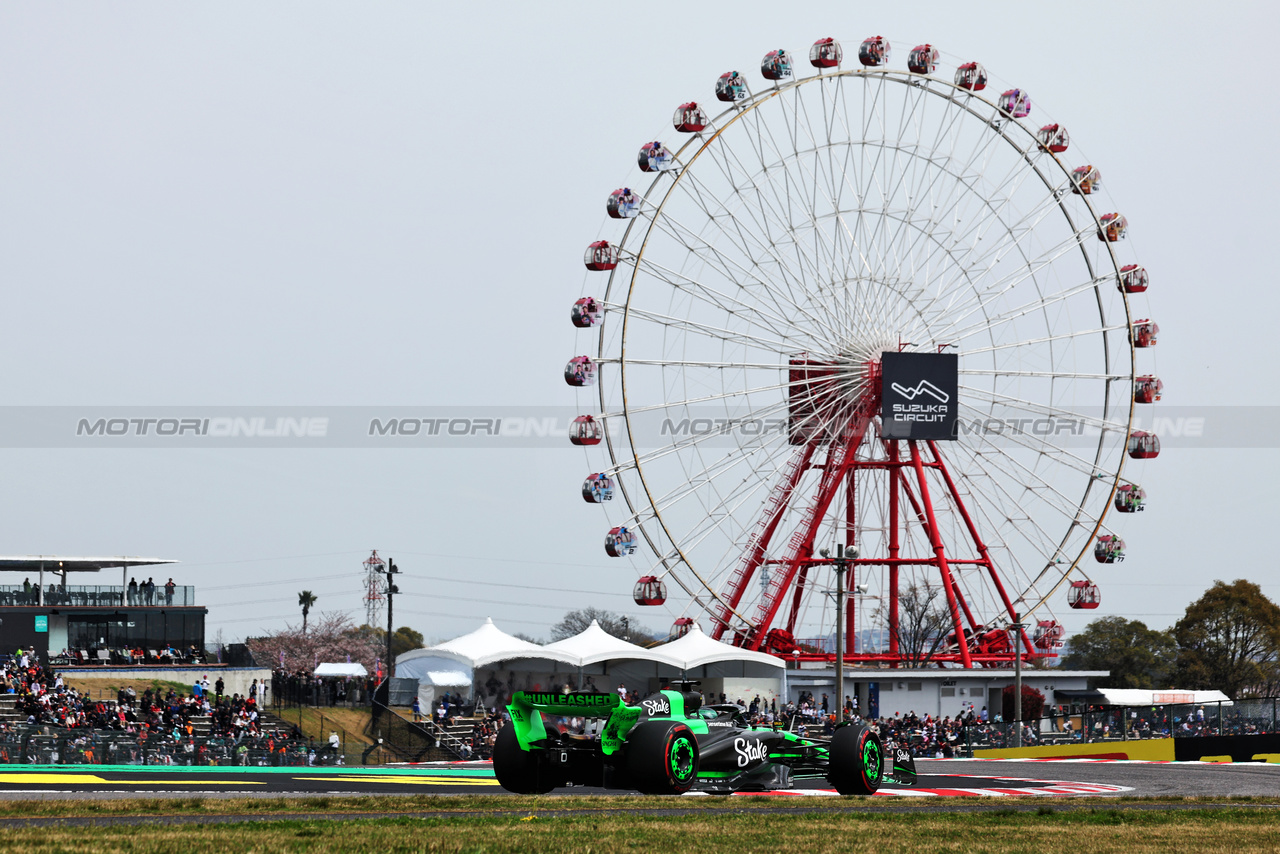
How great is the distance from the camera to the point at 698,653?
139 feet

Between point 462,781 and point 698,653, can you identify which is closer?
point 462,781

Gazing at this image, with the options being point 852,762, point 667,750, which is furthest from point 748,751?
point 667,750

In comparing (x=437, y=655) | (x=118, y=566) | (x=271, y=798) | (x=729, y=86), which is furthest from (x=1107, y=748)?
(x=118, y=566)

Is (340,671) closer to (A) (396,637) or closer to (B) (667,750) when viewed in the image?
(B) (667,750)

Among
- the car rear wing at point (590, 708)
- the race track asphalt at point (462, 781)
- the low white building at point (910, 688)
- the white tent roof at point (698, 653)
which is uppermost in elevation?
the white tent roof at point (698, 653)

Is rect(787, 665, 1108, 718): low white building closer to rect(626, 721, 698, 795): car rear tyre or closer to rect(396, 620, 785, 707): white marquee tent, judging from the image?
rect(396, 620, 785, 707): white marquee tent

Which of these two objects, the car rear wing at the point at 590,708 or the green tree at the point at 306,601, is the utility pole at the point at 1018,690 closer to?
the car rear wing at the point at 590,708

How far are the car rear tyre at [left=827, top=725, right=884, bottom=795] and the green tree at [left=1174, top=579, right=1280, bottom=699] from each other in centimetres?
6969

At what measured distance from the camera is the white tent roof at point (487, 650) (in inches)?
1586

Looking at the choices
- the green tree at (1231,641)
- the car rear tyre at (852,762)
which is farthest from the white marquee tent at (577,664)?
the green tree at (1231,641)

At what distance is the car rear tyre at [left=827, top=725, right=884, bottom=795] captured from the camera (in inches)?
751

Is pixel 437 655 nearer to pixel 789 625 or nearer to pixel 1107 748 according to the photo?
pixel 789 625

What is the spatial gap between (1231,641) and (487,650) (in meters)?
57.5

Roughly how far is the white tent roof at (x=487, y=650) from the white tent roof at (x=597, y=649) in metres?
0.44
